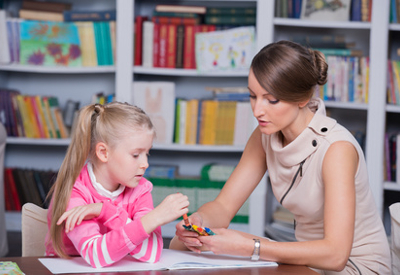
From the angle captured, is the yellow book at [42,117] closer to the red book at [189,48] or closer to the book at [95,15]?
the book at [95,15]

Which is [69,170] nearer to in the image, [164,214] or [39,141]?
[164,214]

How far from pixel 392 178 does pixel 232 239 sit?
2255mm

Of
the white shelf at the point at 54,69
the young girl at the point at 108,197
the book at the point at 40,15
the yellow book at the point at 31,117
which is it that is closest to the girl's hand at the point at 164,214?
the young girl at the point at 108,197

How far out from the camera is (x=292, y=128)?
1.59m

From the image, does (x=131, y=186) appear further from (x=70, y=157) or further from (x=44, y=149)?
(x=44, y=149)

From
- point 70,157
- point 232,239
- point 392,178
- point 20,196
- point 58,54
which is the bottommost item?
point 20,196

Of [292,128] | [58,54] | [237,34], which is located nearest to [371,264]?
[292,128]

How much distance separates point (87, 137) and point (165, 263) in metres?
0.38

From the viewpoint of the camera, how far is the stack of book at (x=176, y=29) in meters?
3.46

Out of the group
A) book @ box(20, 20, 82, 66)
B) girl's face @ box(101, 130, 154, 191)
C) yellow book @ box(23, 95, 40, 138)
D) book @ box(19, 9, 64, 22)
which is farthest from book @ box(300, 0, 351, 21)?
girl's face @ box(101, 130, 154, 191)

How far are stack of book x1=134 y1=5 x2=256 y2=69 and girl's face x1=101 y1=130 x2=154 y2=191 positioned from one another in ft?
7.04

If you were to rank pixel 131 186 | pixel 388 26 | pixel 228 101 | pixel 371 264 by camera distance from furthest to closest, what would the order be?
pixel 228 101 → pixel 388 26 → pixel 371 264 → pixel 131 186

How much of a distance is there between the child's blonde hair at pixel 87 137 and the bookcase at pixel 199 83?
2.06 m

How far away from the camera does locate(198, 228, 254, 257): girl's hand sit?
130 cm
